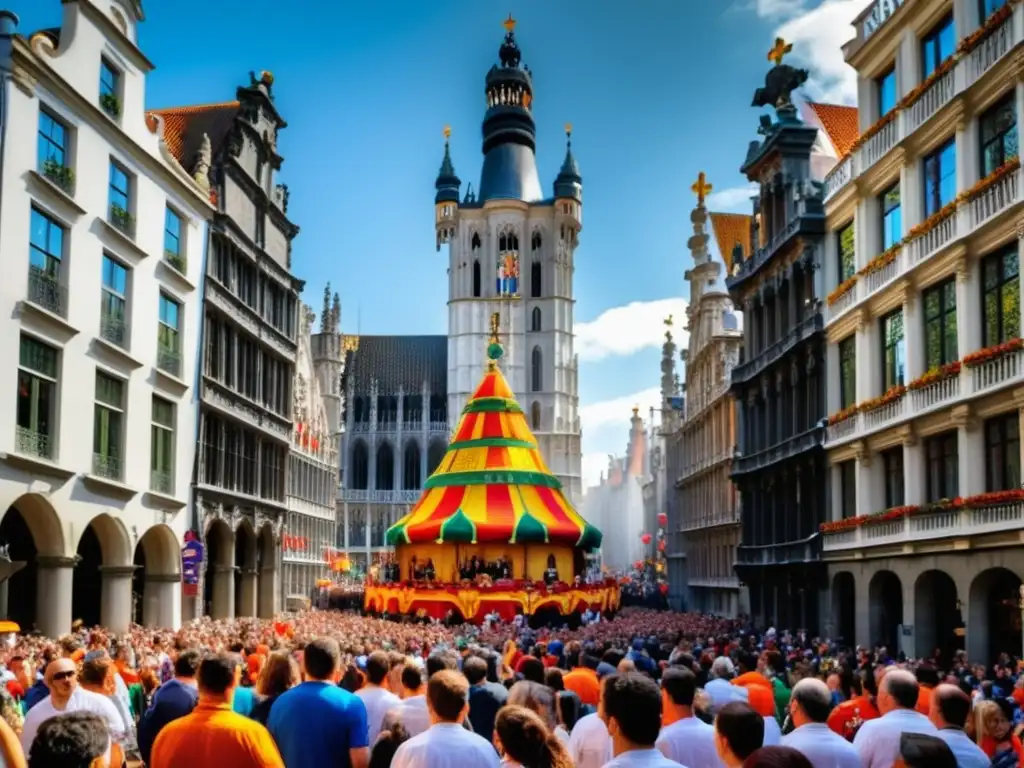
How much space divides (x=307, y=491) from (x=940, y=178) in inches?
1813

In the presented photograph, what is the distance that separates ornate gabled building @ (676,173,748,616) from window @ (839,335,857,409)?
61.7 ft

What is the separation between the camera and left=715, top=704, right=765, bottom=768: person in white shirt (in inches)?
236

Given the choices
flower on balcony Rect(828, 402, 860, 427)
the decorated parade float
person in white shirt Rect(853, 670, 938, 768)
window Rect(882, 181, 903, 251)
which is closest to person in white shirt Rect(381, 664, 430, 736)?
person in white shirt Rect(853, 670, 938, 768)

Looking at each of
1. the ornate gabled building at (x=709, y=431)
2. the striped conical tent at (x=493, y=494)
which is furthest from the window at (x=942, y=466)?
the ornate gabled building at (x=709, y=431)

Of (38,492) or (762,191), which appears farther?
(762,191)

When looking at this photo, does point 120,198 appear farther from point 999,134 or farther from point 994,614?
point 994,614

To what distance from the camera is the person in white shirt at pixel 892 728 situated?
25.0 ft

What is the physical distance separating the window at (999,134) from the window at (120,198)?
62.4 feet

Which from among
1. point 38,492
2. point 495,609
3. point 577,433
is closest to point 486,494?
point 495,609

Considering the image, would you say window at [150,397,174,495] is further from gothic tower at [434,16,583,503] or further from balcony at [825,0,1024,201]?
gothic tower at [434,16,583,503]

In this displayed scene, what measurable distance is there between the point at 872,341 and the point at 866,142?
475cm

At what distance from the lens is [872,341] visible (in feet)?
93.1

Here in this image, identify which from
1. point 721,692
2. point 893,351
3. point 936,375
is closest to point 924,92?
point 893,351

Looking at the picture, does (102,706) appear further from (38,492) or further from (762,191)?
(762,191)
